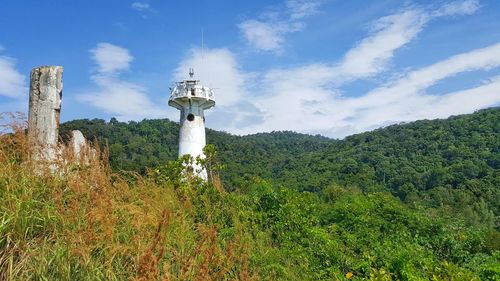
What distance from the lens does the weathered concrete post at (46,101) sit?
17.1 ft

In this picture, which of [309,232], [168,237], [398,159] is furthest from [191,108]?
[398,159]

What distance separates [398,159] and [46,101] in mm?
48307

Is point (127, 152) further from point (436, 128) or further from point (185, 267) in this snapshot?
point (436, 128)

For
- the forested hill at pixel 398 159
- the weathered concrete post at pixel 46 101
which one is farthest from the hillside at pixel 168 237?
the forested hill at pixel 398 159

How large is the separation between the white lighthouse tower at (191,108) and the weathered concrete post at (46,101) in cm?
955

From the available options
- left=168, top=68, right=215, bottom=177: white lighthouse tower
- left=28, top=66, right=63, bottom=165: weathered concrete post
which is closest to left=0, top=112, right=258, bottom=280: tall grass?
left=28, top=66, right=63, bottom=165: weathered concrete post

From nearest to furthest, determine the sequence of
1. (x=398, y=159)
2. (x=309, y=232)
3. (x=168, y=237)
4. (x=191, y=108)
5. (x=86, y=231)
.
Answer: (x=86, y=231) < (x=168, y=237) < (x=309, y=232) < (x=191, y=108) < (x=398, y=159)

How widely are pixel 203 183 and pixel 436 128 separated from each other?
56428 millimetres

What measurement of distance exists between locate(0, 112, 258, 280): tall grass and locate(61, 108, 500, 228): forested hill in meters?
24.5

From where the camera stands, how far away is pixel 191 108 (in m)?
15.6

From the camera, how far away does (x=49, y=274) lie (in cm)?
336

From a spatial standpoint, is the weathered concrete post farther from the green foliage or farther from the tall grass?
the green foliage

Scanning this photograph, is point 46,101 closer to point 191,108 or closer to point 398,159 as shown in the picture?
point 191,108

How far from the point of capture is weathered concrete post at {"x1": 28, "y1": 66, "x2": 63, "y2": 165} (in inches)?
205
